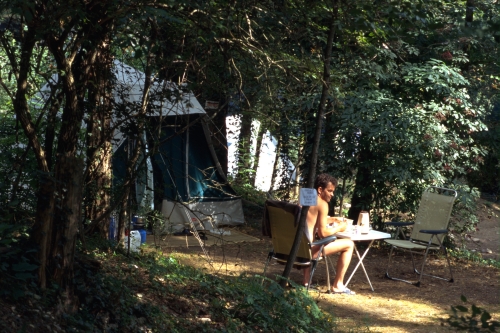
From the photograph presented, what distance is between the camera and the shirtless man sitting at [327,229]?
7321mm

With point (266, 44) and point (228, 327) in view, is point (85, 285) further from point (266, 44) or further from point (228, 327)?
point (266, 44)

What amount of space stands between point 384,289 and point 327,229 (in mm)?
1090

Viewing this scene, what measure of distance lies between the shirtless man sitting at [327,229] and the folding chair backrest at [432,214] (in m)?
1.52

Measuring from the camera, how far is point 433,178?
972cm

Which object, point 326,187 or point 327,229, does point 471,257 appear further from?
point 326,187

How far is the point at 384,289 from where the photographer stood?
25.8 feet

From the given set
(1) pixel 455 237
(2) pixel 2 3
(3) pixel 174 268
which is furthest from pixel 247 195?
(2) pixel 2 3

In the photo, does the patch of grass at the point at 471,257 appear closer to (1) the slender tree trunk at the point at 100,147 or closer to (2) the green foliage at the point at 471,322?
(1) the slender tree trunk at the point at 100,147

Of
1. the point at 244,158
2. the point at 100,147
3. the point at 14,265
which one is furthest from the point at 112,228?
the point at 244,158

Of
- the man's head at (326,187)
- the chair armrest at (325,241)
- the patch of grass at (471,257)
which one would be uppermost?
the man's head at (326,187)

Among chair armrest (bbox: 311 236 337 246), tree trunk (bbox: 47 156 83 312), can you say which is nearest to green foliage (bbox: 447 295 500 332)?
tree trunk (bbox: 47 156 83 312)

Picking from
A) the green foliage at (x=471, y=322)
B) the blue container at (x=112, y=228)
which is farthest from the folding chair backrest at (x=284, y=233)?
the green foliage at (x=471, y=322)

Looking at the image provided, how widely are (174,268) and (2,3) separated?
324 centimetres

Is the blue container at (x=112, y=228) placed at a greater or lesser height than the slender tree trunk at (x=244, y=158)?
lesser
